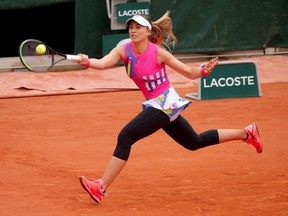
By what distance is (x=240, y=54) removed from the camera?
50.7 ft

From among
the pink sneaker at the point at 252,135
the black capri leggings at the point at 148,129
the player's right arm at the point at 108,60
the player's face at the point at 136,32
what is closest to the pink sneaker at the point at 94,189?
the black capri leggings at the point at 148,129

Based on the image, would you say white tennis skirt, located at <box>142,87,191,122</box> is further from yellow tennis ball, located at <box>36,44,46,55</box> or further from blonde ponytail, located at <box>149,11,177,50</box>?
→ yellow tennis ball, located at <box>36,44,46,55</box>

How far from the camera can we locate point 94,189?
21.9ft

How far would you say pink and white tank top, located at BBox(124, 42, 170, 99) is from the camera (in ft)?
22.3

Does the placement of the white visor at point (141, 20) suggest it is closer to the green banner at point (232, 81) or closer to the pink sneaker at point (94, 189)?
the pink sneaker at point (94, 189)

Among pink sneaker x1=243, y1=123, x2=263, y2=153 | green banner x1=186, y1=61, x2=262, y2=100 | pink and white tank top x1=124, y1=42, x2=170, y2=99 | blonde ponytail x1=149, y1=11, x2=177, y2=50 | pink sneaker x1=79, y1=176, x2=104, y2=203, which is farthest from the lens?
green banner x1=186, y1=61, x2=262, y2=100

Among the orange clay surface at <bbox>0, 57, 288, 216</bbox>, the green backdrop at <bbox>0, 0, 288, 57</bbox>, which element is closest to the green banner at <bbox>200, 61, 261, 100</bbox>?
the orange clay surface at <bbox>0, 57, 288, 216</bbox>

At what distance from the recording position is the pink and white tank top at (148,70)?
6.79 m

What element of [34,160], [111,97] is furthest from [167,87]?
[111,97]

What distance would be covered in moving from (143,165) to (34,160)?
1163 mm

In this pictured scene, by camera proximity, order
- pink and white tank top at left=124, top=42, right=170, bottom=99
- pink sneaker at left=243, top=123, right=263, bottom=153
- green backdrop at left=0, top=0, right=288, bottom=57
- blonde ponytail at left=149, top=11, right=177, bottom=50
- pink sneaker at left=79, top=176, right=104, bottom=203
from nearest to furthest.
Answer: pink sneaker at left=79, top=176, right=104, bottom=203
pink and white tank top at left=124, top=42, right=170, bottom=99
blonde ponytail at left=149, top=11, right=177, bottom=50
pink sneaker at left=243, top=123, right=263, bottom=153
green backdrop at left=0, top=0, right=288, bottom=57

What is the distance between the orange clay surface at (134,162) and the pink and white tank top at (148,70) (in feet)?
3.04

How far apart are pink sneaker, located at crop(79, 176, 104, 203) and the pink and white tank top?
856 mm

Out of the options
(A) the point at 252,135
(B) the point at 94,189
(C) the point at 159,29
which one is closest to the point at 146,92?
(C) the point at 159,29
